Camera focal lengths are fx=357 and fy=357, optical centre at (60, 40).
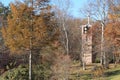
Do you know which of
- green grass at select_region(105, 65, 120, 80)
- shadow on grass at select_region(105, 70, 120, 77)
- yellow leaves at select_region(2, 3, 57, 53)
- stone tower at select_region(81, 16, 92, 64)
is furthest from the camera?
stone tower at select_region(81, 16, 92, 64)

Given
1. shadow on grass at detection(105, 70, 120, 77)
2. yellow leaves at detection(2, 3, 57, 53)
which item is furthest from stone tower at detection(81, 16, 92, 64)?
yellow leaves at detection(2, 3, 57, 53)

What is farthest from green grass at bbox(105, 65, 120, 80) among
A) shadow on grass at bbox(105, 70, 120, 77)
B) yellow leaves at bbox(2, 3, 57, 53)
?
yellow leaves at bbox(2, 3, 57, 53)

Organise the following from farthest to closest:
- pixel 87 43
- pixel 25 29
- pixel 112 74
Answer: pixel 87 43
pixel 112 74
pixel 25 29

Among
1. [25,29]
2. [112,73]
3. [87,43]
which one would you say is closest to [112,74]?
[112,73]

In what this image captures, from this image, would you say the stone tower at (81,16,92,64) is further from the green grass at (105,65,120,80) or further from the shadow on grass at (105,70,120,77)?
the shadow on grass at (105,70,120,77)

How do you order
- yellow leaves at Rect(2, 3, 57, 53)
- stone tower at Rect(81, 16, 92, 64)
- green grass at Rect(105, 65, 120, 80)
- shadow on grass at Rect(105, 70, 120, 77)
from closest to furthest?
yellow leaves at Rect(2, 3, 57, 53), green grass at Rect(105, 65, 120, 80), shadow on grass at Rect(105, 70, 120, 77), stone tower at Rect(81, 16, 92, 64)

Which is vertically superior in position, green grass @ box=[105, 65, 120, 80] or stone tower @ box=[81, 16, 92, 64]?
stone tower @ box=[81, 16, 92, 64]

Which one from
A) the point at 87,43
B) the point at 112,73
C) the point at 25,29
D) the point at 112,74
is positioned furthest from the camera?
the point at 87,43

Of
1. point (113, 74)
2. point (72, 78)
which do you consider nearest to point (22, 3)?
point (72, 78)

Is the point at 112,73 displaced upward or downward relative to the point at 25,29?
downward

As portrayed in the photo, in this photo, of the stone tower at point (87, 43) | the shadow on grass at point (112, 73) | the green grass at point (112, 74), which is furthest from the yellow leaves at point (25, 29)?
the stone tower at point (87, 43)

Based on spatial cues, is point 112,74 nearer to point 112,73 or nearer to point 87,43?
point 112,73

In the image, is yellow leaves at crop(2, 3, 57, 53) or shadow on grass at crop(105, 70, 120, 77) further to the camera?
shadow on grass at crop(105, 70, 120, 77)

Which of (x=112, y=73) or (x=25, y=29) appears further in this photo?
(x=112, y=73)
